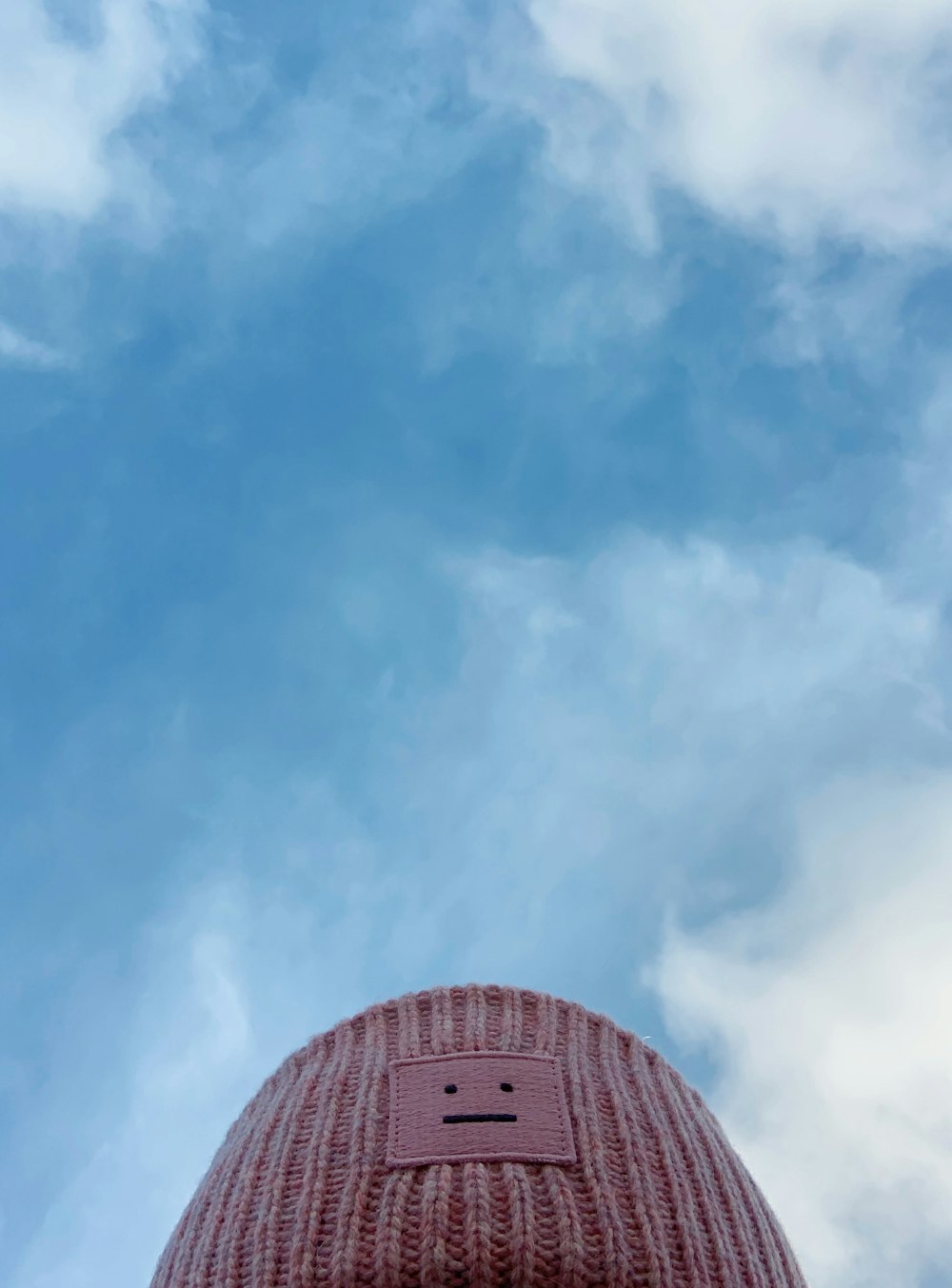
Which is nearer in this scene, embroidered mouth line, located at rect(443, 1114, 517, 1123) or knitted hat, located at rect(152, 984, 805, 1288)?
knitted hat, located at rect(152, 984, 805, 1288)

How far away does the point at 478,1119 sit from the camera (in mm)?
1207

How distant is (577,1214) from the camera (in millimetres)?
1119

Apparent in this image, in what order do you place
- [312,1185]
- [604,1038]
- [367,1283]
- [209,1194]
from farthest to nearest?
[604,1038] → [209,1194] → [312,1185] → [367,1283]

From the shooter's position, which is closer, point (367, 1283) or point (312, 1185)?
point (367, 1283)

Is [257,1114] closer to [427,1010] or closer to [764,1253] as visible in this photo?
[427,1010]

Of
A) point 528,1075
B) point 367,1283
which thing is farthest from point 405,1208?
point 528,1075

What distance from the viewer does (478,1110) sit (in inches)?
48.0

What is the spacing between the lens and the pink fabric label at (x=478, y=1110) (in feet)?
3.85

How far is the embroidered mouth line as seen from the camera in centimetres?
120

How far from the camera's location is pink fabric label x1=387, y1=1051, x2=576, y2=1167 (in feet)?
3.85

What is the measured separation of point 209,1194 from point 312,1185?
0.18 meters

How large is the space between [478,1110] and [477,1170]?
8 centimetres

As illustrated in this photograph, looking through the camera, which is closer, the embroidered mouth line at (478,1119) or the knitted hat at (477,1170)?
the knitted hat at (477,1170)

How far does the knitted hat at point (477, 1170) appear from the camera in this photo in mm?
1090
